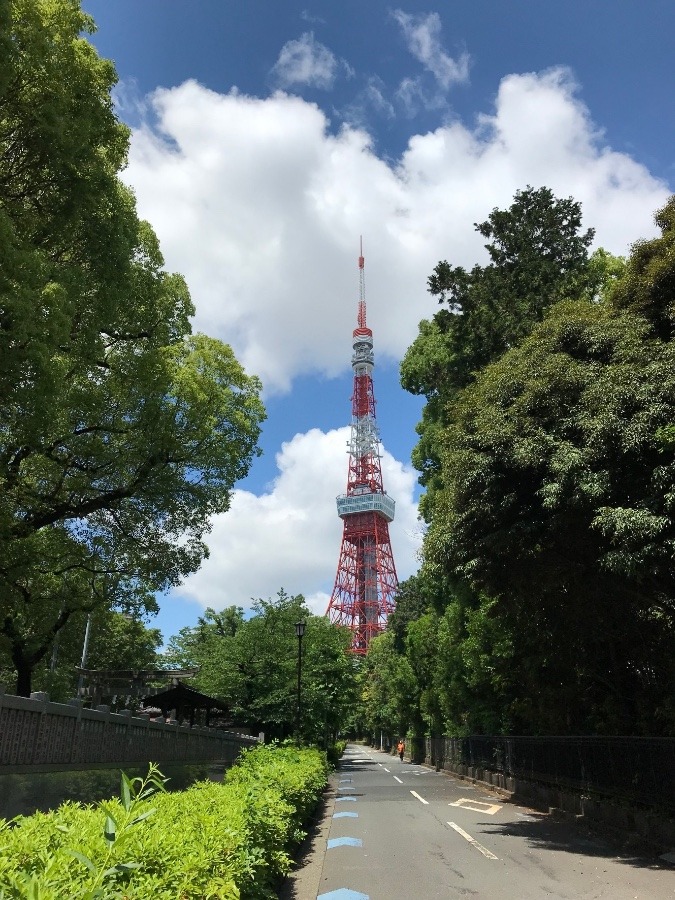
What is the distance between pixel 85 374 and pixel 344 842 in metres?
9.24

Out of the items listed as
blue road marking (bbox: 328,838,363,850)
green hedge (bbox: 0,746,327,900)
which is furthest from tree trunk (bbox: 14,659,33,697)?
green hedge (bbox: 0,746,327,900)

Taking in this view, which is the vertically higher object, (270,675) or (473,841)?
(270,675)

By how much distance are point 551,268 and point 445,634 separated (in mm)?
13325

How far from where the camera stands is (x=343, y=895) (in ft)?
20.6

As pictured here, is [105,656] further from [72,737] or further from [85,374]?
[72,737]

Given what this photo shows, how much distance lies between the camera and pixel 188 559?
1462 centimetres

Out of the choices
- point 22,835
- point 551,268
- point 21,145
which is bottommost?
point 22,835

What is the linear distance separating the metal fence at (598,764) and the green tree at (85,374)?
30.0ft

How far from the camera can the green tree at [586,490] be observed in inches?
300

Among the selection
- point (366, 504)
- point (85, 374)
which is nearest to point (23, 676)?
point (85, 374)

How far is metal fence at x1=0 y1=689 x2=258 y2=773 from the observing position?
6.65 meters

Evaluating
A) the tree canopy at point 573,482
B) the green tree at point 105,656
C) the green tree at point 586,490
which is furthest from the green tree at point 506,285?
the green tree at point 105,656

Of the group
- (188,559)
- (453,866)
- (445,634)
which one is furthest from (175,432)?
(445,634)

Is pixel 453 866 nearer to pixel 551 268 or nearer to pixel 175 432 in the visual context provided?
pixel 175 432
